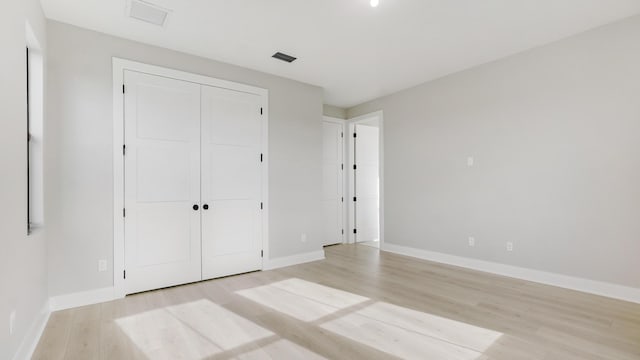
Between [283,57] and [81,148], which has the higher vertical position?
[283,57]

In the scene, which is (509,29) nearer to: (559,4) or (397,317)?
(559,4)

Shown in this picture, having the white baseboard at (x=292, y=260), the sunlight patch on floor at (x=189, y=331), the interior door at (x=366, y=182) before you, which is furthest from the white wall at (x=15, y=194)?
the interior door at (x=366, y=182)

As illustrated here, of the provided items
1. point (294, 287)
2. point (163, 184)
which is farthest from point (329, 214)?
point (163, 184)

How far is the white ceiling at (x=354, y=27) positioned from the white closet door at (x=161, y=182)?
603 mm

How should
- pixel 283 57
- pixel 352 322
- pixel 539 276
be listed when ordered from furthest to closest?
pixel 283 57 → pixel 539 276 → pixel 352 322

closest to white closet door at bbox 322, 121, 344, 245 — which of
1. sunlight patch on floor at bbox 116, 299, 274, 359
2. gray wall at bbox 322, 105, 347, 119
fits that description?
gray wall at bbox 322, 105, 347, 119

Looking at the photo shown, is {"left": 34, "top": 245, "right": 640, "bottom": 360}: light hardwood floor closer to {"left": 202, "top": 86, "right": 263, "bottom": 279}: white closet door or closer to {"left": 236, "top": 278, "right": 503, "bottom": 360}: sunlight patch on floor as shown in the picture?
{"left": 236, "top": 278, "right": 503, "bottom": 360}: sunlight patch on floor

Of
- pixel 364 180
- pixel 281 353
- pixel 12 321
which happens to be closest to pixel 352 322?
pixel 281 353

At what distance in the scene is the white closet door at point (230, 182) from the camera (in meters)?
3.74

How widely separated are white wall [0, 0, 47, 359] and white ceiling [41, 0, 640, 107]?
3.18 feet

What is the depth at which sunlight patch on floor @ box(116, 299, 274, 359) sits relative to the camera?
214 cm

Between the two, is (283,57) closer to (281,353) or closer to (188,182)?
(188,182)

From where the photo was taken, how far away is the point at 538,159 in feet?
11.6

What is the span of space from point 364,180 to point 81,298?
16.0 feet
